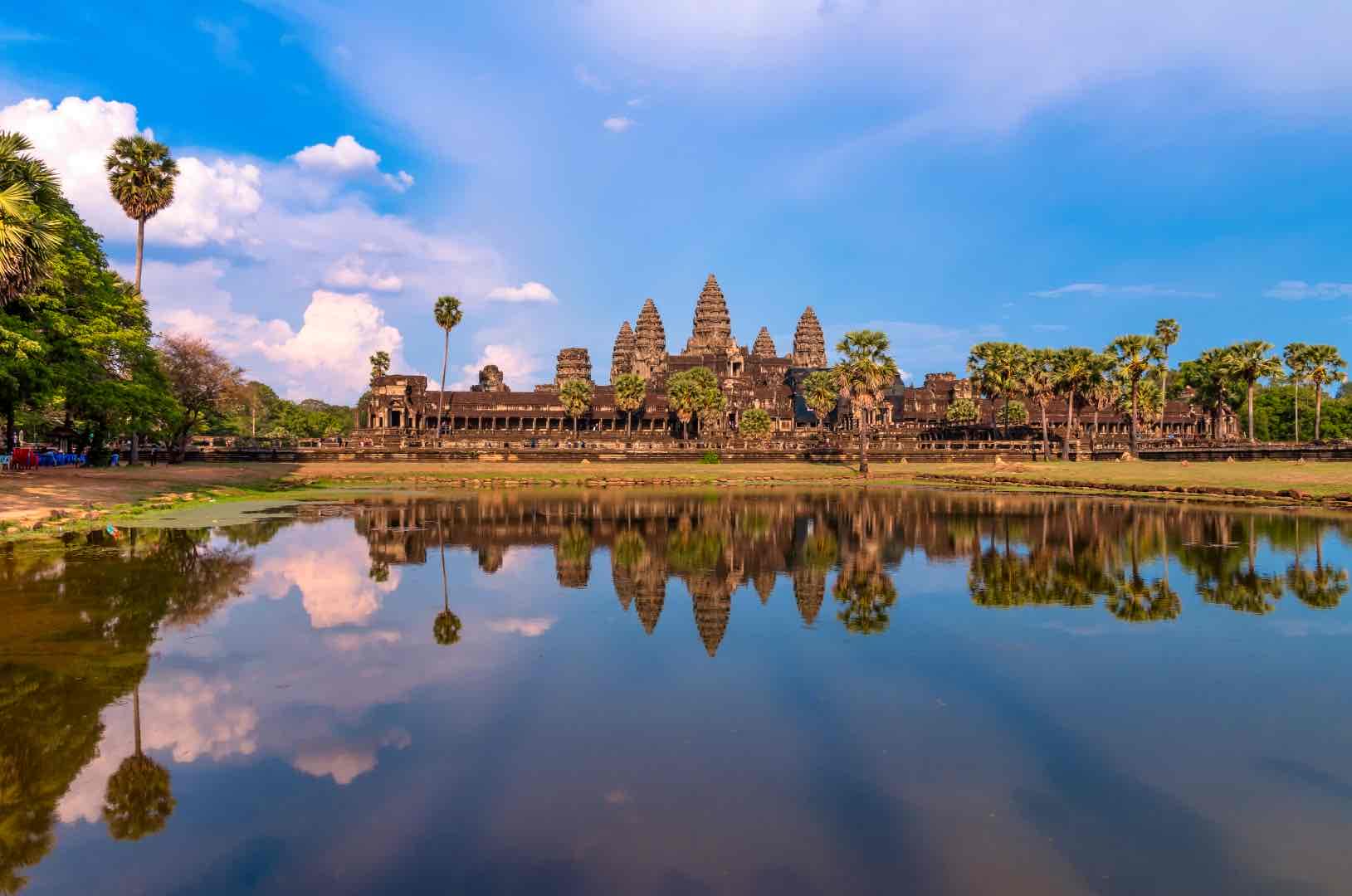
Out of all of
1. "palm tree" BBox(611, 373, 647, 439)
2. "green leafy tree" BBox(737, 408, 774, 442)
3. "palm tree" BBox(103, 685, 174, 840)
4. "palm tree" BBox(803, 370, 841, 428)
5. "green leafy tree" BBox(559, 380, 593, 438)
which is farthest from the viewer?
"palm tree" BBox(611, 373, 647, 439)

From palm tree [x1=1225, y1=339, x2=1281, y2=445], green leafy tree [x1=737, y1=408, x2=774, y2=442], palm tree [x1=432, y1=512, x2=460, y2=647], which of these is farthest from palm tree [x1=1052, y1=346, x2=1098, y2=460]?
palm tree [x1=432, y1=512, x2=460, y2=647]

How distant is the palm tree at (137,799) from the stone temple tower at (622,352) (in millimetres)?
161117

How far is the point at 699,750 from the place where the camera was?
812 cm

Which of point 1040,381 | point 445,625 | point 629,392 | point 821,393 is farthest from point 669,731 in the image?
point 629,392

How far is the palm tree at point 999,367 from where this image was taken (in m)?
79.4

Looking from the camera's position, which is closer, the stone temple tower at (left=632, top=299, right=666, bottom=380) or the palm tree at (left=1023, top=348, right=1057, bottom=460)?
the palm tree at (left=1023, top=348, right=1057, bottom=460)

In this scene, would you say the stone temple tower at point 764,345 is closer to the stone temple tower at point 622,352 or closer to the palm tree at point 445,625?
the stone temple tower at point 622,352

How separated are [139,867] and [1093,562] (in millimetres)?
21295

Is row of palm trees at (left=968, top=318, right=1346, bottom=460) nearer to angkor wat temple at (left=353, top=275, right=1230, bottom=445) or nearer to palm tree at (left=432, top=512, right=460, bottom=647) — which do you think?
angkor wat temple at (left=353, top=275, right=1230, bottom=445)

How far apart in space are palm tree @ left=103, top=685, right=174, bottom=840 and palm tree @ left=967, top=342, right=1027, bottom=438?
81.7 meters

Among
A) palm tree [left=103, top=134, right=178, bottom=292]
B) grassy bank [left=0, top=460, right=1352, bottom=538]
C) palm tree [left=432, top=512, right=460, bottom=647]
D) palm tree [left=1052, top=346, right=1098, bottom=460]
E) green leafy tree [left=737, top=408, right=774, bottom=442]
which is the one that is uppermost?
palm tree [left=103, top=134, right=178, bottom=292]

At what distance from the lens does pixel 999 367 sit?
7981 centimetres

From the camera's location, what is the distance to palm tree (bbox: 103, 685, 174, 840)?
21.6 ft

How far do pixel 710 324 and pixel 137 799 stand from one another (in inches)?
6223
